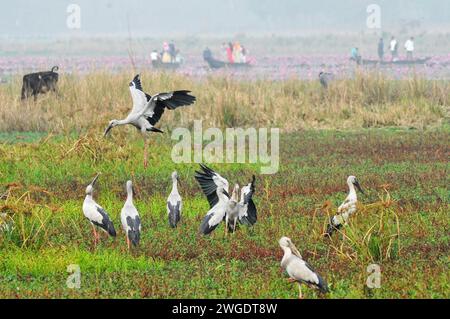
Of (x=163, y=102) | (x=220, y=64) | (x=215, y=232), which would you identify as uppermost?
(x=163, y=102)

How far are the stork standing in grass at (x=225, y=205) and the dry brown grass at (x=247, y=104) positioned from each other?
29.9ft

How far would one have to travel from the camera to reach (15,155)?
15.7m

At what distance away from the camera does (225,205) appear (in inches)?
420

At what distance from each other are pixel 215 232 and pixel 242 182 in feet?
11.2

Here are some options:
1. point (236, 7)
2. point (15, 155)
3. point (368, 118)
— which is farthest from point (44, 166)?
point (236, 7)

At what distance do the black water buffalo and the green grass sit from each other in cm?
514

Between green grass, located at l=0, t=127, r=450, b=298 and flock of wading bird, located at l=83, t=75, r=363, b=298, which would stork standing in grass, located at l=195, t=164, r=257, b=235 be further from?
green grass, located at l=0, t=127, r=450, b=298

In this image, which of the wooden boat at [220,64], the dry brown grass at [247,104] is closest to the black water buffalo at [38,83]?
the dry brown grass at [247,104]

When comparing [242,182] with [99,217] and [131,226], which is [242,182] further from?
[131,226]

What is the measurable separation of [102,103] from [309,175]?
287 inches

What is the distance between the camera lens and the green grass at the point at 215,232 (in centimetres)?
901

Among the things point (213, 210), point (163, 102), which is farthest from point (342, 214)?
point (163, 102)

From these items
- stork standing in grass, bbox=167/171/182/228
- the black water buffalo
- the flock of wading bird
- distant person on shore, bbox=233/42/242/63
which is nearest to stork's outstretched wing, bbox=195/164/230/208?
the flock of wading bird
